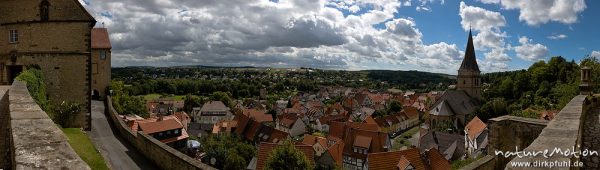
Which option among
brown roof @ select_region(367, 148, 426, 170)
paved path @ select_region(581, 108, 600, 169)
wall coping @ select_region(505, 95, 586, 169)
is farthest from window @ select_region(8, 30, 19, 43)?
paved path @ select_region(581, 108, 600, 169)

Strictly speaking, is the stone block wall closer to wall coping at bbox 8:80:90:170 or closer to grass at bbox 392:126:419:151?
wall coping at bbox 8:80:90:170

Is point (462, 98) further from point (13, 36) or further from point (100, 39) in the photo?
point (13, 36)

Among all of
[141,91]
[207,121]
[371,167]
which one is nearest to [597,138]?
[371,167]

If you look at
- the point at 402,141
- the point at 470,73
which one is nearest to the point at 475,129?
the point at 402,141

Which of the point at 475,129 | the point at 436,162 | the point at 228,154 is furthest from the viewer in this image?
the point at 475,129

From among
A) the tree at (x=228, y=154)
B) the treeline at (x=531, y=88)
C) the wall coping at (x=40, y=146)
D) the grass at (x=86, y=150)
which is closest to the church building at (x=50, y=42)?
the grass at (x=86, y=150)

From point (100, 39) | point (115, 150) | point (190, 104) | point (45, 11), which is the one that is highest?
point (45, 11)

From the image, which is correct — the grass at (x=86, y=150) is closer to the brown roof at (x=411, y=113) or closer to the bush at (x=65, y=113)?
the bush at (x=65, y=113)
